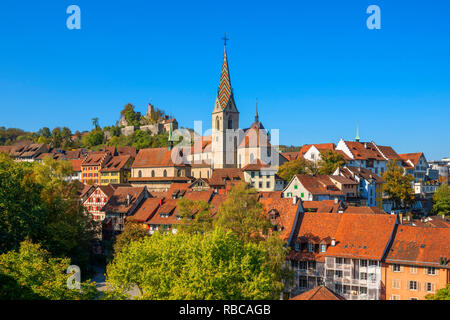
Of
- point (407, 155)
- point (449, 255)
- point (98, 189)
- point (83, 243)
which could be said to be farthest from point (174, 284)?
point (407, 155)

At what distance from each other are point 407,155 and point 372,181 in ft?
100

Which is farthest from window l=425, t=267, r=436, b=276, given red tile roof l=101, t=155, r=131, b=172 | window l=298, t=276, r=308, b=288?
red tile roof l=101, t=155, r=131, b=172

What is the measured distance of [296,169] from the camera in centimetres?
7450

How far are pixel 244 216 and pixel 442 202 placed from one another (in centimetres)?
5676

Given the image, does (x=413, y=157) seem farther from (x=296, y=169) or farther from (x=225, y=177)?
(x=225, y=177)

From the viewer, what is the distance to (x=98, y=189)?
221ft

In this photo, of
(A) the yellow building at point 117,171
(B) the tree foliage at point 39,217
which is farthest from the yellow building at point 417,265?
(A) the yellow building at point 117,171

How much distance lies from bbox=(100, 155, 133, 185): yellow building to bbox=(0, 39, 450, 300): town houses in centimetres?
24

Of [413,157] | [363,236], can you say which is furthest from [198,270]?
[413,157]

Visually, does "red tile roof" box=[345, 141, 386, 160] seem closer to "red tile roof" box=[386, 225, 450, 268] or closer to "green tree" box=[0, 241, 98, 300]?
"red tile roof" box=[386, 225, 450, 268]

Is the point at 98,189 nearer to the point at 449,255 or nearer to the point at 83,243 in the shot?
the point at 83,243

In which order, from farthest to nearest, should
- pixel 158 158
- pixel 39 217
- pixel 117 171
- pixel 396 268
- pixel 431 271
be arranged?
pixel 117 171 < pixel 158 158 < pixel 39 217 < pixel 396 268 < pixel 431 271

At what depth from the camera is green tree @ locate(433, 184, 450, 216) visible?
77544 millimetres

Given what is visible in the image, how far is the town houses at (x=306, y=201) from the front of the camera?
117 feet
